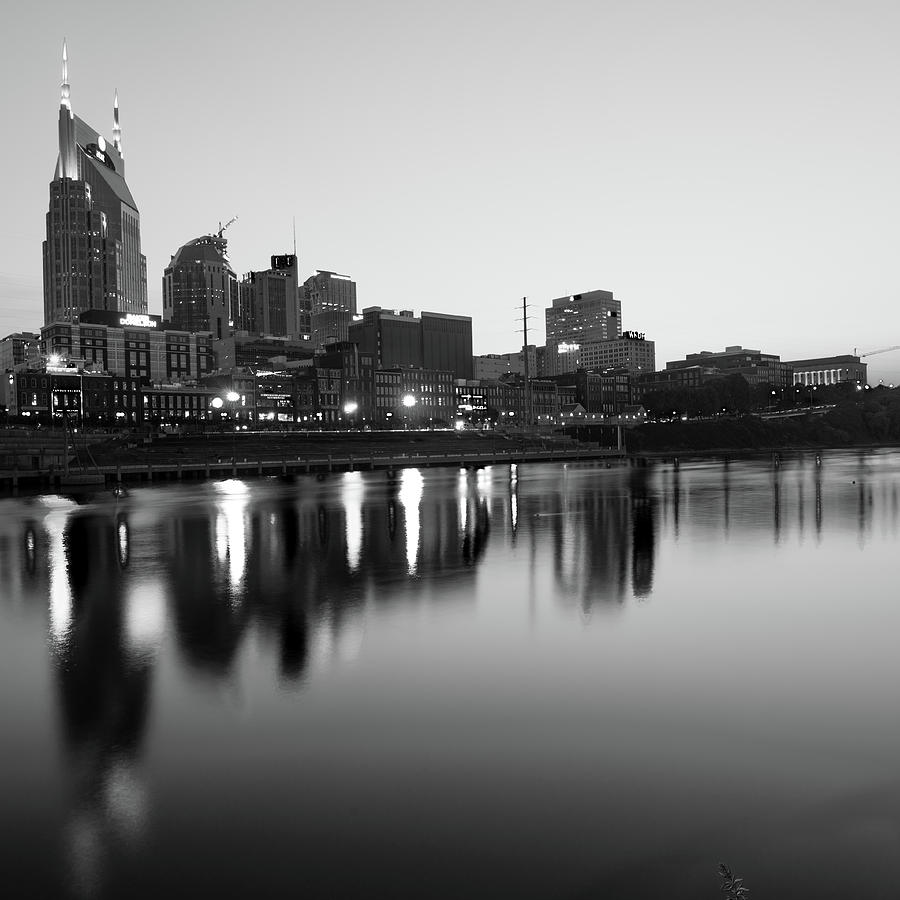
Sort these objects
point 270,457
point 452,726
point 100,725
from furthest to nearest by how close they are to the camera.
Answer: point 270,457
point 100,725
point 452,726

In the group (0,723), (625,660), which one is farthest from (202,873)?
(625,660)

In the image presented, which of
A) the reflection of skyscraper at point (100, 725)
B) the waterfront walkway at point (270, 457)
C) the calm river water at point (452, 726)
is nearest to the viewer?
the calm river water at point (452, 726)

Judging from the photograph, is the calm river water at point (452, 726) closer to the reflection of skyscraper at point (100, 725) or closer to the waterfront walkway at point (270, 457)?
the reflection of skyscraper at point (100, 725)

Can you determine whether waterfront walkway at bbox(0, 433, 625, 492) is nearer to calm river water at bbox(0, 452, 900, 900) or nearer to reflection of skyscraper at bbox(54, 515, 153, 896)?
calm river water at bbox(0, 452, 900, 900)

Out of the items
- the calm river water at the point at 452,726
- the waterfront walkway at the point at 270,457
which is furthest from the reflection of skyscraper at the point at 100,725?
the waterfront walkway at the point at 270,457

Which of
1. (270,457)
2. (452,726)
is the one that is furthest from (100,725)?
(270,457)

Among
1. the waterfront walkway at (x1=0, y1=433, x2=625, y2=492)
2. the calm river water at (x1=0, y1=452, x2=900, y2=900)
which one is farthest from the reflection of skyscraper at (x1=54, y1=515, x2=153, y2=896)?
the waterfront walkway at (x1=0, y1=433, x2=625, y2=492)

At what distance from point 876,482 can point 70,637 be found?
7243 cm

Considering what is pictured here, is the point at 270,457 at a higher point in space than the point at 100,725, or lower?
higher

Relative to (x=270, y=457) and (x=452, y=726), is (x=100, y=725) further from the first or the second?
(x=270, y=457)

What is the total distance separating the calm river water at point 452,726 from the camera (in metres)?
9.13

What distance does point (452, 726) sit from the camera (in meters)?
13.4

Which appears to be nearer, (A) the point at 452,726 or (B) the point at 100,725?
(A) the point at 452,726

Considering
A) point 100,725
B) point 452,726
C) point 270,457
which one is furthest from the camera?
point 270,457
